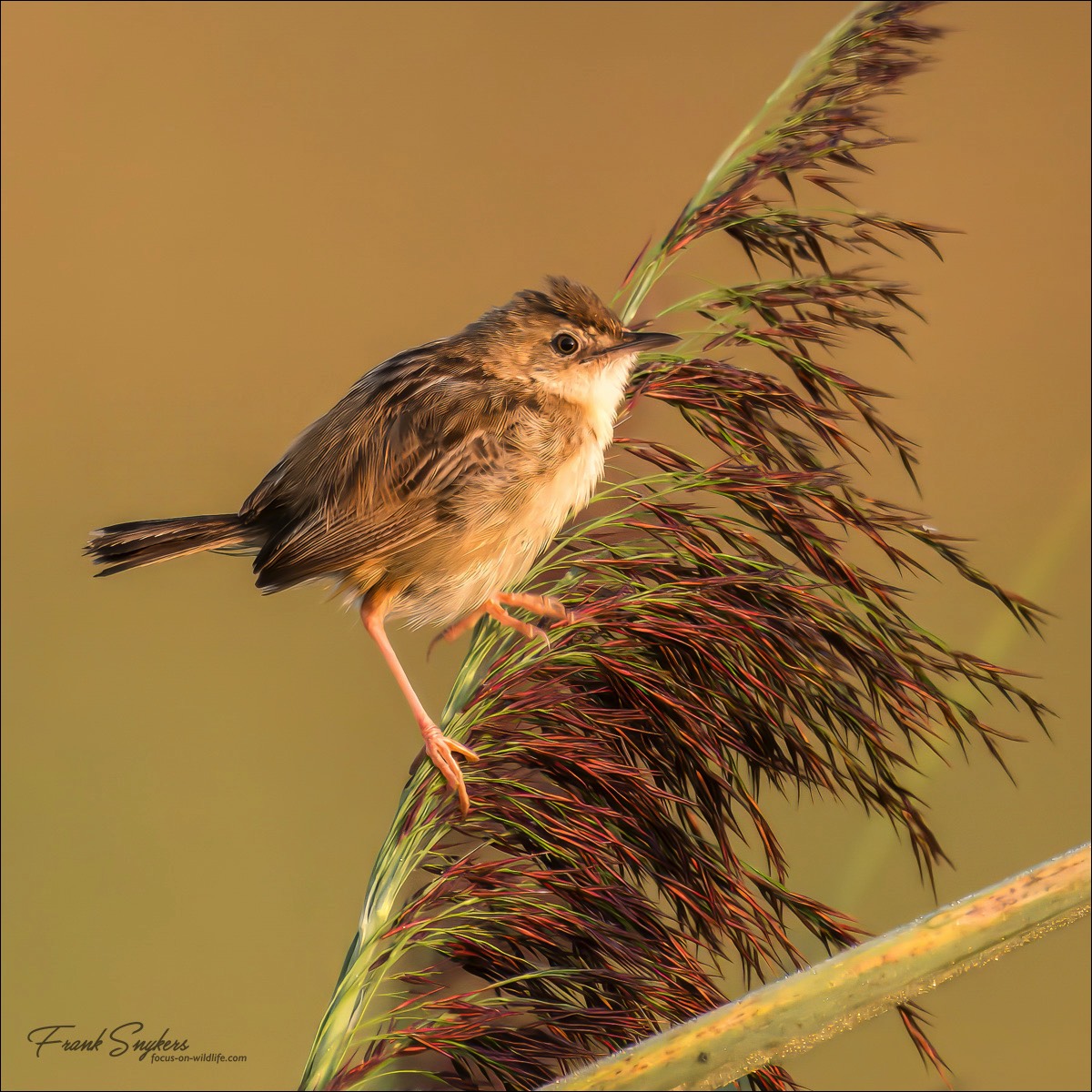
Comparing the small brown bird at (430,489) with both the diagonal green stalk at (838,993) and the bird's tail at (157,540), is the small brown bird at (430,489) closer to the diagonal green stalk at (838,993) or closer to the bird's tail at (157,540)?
the bird's tail at (157,540)

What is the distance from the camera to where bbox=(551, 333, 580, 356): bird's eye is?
7.15 ft

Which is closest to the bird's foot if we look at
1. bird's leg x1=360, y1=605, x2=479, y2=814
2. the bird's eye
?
bird's leg x1=360, y1=605, x2=479, y2=814

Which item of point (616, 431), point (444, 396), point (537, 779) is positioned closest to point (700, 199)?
point (616, 431)

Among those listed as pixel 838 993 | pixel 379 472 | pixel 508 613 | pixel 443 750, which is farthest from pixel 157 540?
pixel 838 993

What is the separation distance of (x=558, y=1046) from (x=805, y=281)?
1.26m

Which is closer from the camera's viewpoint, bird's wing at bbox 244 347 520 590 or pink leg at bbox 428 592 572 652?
pink leg at bbox 428 592 572 652

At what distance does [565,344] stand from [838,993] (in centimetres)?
139

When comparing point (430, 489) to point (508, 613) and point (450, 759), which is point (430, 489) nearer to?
point (508, 613)

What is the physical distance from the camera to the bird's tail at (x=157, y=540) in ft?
6.55

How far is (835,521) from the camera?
175cm

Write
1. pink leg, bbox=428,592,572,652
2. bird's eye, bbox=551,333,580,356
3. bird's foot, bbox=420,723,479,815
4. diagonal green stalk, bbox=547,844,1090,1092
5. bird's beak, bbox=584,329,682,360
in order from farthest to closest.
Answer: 1. bird's eye, bbox=551,333,580,356
2. bird's beak, bbox=584,329,682,360
3. pink leg, bbox=428,592,572,652
4. bird's foot, bbox=420,723,479,815
5. diagonal green stalk, bbox=547,844,1090,1092

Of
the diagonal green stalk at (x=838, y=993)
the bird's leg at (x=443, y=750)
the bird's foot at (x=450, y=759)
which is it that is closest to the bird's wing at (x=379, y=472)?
the bird's leg at (x=443, y=750)

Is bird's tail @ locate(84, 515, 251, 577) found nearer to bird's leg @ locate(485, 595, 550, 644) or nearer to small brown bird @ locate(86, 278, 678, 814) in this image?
small brown bird @ locate(86, 278, 678, 814)

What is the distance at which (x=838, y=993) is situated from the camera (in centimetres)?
113
